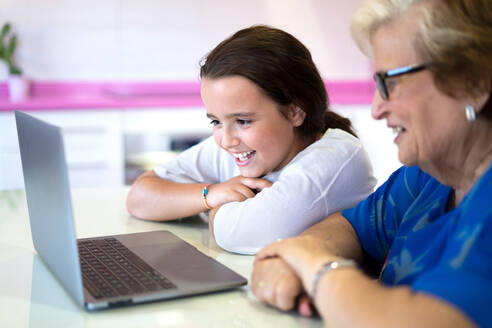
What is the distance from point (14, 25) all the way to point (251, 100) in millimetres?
2835

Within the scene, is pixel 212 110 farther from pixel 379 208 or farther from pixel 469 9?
pixel 469 9

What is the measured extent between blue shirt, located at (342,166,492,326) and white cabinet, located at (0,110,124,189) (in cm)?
232

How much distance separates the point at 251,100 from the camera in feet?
4.63

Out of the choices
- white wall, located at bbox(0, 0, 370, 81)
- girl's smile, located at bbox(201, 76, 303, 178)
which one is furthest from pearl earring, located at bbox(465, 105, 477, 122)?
white wall, located at bbox(0, 0, 370, 81)

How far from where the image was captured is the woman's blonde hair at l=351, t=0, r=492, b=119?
848 millimetres

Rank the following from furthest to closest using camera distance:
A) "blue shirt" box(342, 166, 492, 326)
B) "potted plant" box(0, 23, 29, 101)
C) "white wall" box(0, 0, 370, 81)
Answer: "white wall" box(0, 0, 370, 81) → "potted plant" box(0, 23, 29, 101) → "blue shirt" box(342, 166, 492, 326)

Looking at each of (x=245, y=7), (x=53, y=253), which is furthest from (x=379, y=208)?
(x=245, y=7)

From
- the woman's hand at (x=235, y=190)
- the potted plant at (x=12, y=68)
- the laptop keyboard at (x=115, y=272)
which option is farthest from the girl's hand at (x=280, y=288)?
the potted plant at (x=12, y=68)

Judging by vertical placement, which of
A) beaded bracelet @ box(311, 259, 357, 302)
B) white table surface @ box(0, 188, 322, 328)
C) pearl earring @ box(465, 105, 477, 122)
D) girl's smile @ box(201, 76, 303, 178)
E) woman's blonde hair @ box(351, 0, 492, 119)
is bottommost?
white table surface @ box(0, 188, 322, 328)

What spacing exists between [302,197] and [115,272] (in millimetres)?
447

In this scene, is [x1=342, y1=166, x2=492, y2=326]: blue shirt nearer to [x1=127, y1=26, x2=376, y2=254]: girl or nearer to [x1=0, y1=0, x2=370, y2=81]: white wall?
[x1=127, y1=26, x2=376, y2=254]: girl

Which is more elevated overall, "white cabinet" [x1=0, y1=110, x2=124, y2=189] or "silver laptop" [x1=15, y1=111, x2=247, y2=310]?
"silver laptop" [x1=15, y1=111, x2=247, y2=310]

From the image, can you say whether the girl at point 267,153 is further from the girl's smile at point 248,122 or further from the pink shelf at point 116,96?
the pink shelf at point 116,96

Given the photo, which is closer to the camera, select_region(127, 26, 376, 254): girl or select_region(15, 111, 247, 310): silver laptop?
select_region(15, 111, 247, 310): silver laptop
